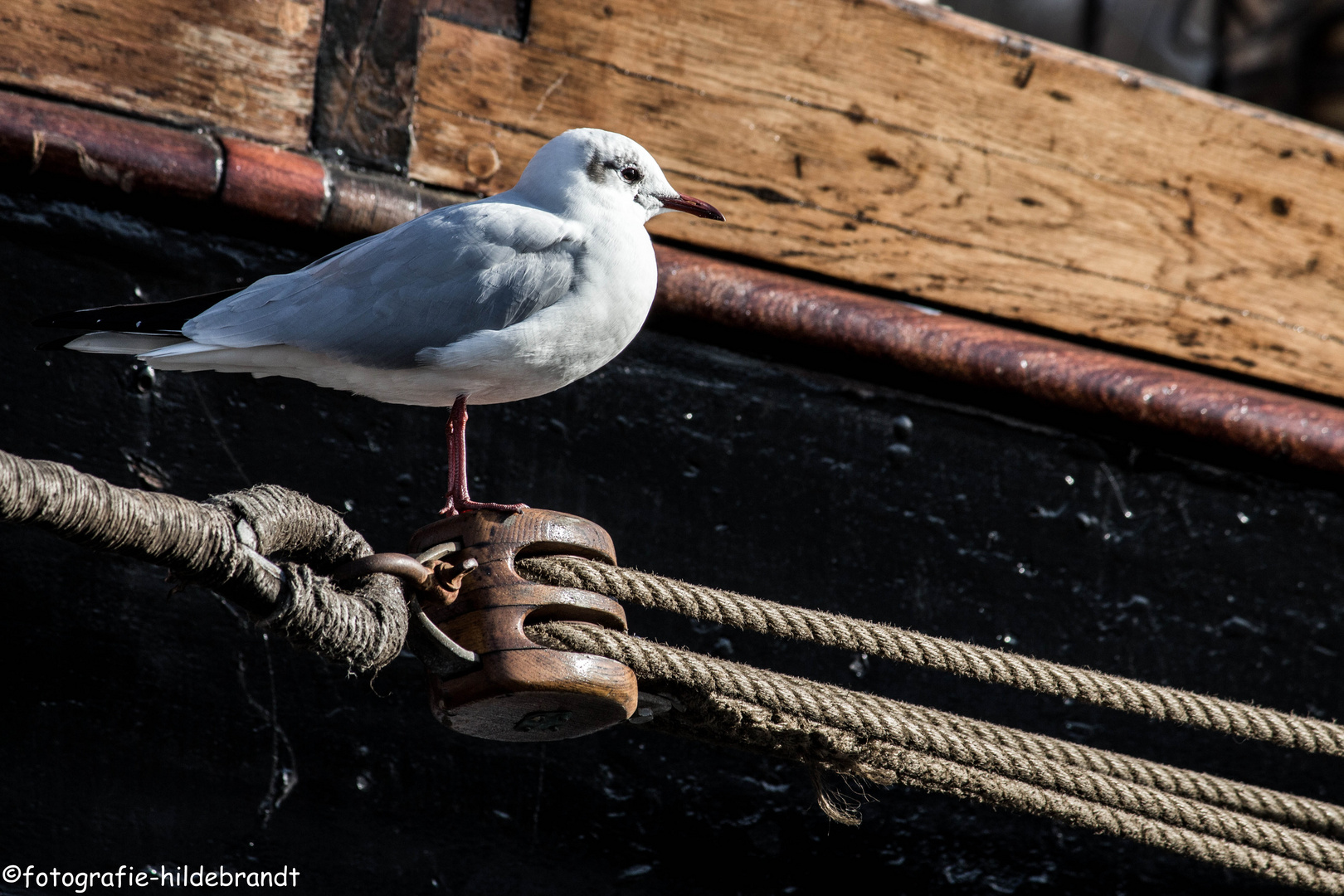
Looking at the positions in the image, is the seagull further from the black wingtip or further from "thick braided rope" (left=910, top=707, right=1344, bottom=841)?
"thick braided rope" (left=910, top=707, right=1344, bottom=841)

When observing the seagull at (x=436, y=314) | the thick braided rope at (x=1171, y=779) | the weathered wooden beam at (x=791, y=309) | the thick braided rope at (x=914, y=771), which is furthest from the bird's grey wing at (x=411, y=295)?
the thick braided rope at (x=1171, y=779)

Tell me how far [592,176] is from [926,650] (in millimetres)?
559

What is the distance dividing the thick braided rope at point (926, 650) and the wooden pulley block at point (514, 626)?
0.02 m

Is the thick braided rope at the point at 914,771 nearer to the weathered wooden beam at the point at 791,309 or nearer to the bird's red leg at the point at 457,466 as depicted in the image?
the bird's red leg at the point at 457,466

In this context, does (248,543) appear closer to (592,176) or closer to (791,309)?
(592,176)

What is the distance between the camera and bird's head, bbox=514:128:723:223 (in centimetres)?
105

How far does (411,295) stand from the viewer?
0.96 meters

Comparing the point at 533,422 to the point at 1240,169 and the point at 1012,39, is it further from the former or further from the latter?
the point at 1240,169

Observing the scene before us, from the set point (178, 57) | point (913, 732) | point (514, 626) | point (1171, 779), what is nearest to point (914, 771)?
point (913, 732)

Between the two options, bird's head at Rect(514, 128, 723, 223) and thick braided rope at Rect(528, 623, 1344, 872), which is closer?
thick braided rope at Rect(528, 623, 1344, 872)

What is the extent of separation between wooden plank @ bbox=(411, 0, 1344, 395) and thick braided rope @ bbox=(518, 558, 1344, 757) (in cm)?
56

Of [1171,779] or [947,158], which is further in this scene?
[947,158]

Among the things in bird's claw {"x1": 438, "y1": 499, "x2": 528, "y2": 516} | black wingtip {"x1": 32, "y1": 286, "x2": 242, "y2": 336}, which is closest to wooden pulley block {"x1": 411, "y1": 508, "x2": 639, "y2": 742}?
bird's claw {"x1": 438, "y1": 499, "x2": 528, "y2": 516}

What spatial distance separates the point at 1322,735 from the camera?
1.15 metres
